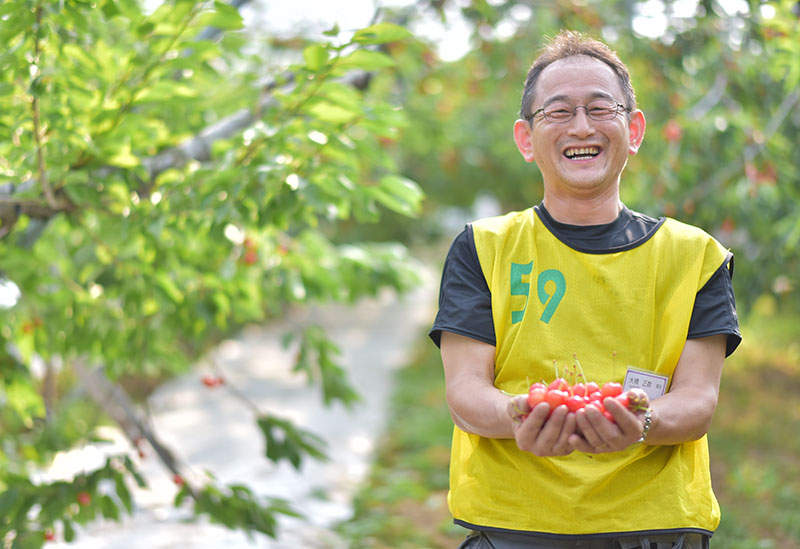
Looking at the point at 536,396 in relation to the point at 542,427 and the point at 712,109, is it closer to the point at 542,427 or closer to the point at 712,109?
the point at 542,427

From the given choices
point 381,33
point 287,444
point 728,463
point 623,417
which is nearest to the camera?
point 623,417

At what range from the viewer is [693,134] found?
4.83m

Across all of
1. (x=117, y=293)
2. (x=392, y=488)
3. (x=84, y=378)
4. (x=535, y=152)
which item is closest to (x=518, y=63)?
(x=392, y=488)

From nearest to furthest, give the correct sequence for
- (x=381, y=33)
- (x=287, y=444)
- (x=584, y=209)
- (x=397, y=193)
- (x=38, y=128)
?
(x=584, y=209) < (x=381, y=33) < (x=38, y=128) < (x=397, y=193) < (x=287, y=444)

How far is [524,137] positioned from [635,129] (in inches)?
9.1

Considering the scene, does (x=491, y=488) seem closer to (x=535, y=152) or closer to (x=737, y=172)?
(x=535, y=152)

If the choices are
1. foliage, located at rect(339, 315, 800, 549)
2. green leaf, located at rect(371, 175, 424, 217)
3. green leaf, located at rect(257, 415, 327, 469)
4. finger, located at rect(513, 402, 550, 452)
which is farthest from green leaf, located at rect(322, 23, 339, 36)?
foliage, located at rect(339, 315, 800, 549)

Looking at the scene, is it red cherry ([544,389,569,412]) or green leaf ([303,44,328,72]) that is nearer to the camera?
red cherry ([544,389,569,412])

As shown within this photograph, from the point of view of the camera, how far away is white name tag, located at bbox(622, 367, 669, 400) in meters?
1.58

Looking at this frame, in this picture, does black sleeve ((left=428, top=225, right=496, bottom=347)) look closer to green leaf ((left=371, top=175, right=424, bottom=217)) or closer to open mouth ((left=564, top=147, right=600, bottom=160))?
open mouth ((left=564, top=147, right=600, bottom=160))

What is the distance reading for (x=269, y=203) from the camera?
2537 millimetres

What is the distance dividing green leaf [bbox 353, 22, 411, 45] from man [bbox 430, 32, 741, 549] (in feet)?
2.14

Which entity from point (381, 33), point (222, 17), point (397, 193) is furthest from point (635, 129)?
point (222, 17)

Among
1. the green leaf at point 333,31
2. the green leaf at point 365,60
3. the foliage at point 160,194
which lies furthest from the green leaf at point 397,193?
the green leaf at point 333,31
